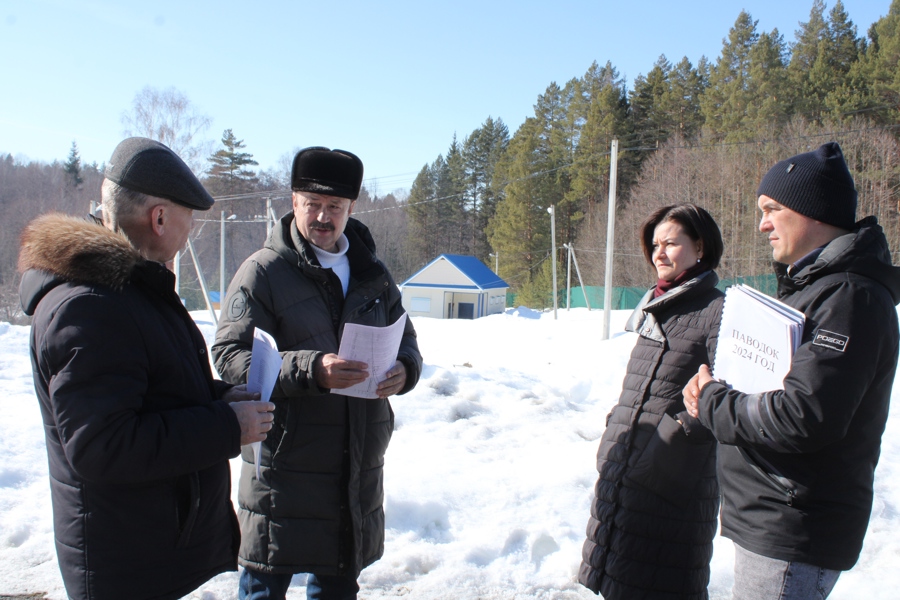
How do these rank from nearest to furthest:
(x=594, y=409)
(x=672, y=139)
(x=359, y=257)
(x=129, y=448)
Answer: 1. (x=129, y=448)
2. (x=359, y=257)
3. (x=594, y=409)
4. (x=672, y=139)

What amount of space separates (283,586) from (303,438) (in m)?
0.61

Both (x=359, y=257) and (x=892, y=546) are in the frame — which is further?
(x=892, y=546)

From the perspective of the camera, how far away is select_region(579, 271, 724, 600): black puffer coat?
2.43 m

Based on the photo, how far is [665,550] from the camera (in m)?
2.43

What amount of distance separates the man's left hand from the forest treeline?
22.7 metres

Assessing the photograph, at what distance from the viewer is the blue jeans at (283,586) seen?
2438mm

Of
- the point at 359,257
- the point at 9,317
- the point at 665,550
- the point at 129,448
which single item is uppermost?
the point at 359,257

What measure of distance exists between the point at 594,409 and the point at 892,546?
349cm

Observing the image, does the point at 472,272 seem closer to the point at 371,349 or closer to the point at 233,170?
the point at 233,170

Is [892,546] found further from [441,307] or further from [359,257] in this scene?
[441,307]

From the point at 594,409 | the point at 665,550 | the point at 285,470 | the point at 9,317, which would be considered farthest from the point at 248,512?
the point at 9,317

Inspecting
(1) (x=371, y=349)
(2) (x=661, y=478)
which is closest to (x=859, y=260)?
(2) (x=661, y=478)

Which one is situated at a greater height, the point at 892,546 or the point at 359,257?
the point at 359,257

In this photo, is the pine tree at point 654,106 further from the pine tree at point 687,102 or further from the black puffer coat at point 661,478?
the black puffer coat at point 661,478
